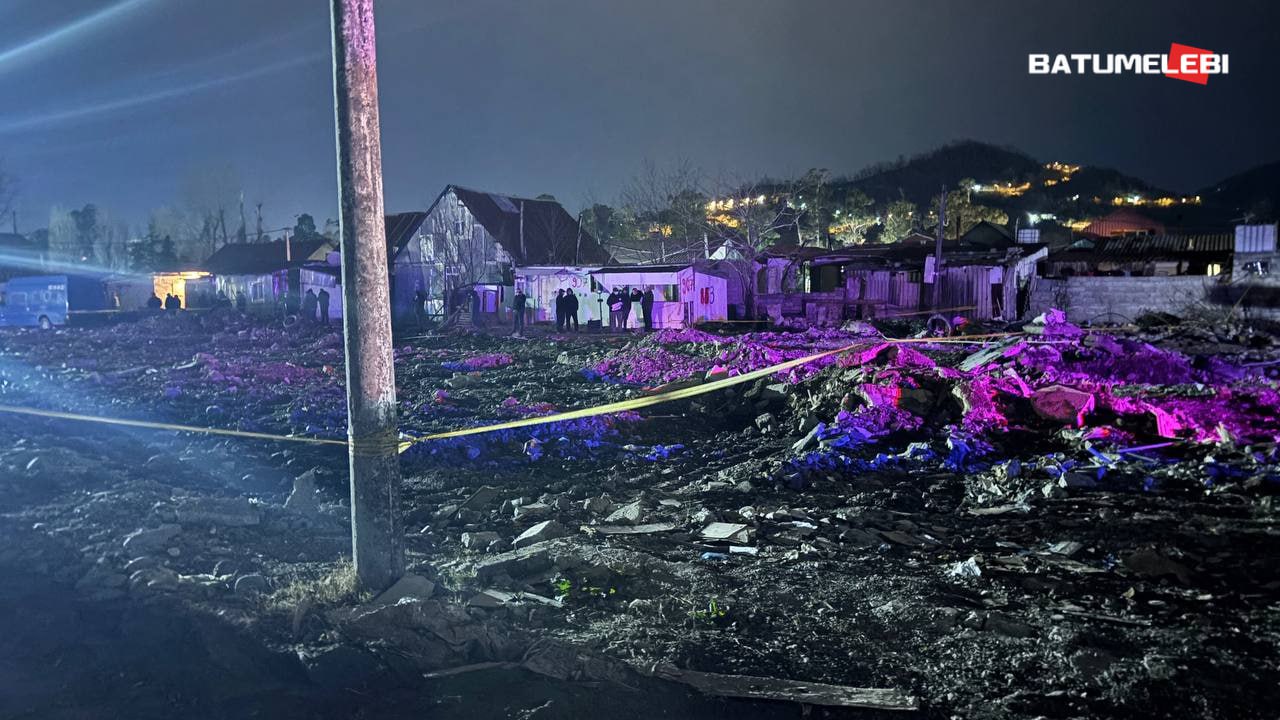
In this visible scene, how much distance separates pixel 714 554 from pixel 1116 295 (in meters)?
24.6

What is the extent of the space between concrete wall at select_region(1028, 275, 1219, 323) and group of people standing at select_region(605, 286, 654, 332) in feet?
43.5

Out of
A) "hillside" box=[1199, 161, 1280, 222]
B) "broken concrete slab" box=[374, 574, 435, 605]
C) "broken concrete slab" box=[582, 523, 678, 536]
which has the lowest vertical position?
"broken concrete slab" box=[582, 523, 678, 536]

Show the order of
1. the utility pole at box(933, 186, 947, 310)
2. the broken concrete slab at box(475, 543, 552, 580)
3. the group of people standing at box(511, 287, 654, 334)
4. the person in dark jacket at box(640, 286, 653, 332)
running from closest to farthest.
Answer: the broken concrete slab at box(475, 543, 552, 580) < the person in dark jacket at box(640, 286, 653, 332) < the group of people standing at box(511, 287, 654, 334) < the utility pole at box(933, 186, 947, 310)

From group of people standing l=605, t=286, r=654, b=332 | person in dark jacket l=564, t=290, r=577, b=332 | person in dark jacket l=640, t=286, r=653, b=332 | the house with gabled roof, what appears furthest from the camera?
the house with gabled roof

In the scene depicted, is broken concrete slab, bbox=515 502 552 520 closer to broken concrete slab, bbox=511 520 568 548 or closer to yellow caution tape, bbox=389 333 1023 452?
broken concrete slab, bbox=511 520 568 548

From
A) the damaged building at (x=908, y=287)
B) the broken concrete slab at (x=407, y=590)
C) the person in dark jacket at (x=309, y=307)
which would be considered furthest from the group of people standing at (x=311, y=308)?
the broken concrete slab at (x=407, y=590)

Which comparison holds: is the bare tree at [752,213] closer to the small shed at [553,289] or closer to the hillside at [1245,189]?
the small shed at [553,289]

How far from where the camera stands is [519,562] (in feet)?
18.6

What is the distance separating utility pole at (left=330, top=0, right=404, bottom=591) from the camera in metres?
4.71

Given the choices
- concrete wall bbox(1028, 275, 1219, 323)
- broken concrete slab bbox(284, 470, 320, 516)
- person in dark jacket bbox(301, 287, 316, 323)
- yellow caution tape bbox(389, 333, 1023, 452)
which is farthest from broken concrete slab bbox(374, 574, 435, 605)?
person in dark jacket bbox(301, 287, 316, 323)

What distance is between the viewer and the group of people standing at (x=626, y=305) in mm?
26828

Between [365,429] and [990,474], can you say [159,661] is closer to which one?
[365,429]

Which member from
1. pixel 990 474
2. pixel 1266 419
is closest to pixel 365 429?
pixel 990 474

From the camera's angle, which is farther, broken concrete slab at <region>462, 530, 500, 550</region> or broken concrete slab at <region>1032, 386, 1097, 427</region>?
broken concrete slab at <region>1032, 386, 1097, 427</region>
